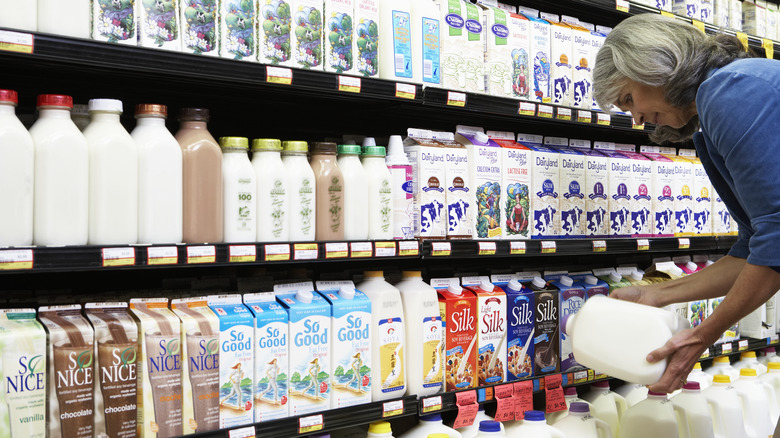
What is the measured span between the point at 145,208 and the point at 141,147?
154mm

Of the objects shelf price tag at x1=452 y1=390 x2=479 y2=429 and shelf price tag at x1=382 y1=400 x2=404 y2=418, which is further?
shelf price tag at x1=452 y1=390 x2=479 y2=429

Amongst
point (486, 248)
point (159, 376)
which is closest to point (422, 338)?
point (486, 248)

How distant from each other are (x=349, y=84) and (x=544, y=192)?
36.0 inches

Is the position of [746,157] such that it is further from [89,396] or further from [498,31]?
[89,396]

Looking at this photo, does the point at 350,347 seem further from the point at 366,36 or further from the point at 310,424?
the point at 366,36

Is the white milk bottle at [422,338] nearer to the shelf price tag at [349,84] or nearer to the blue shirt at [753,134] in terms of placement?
the shelf price tag at [349,84]

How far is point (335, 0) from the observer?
2.00 m

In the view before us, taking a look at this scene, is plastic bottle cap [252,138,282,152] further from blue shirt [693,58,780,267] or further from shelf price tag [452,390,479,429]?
blue shirt [693,58,780,267]

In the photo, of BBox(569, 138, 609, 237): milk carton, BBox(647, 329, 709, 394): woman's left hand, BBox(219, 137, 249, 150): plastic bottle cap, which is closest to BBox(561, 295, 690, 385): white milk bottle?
BBox(647, 329, 709, 394): woman's left hand

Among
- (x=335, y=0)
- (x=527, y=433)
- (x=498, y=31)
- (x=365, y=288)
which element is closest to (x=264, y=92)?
(x=335, y=0)

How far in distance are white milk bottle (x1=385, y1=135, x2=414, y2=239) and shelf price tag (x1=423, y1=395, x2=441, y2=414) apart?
0.51 metres

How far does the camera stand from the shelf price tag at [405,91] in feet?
6.79

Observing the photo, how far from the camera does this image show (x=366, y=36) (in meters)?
2.06

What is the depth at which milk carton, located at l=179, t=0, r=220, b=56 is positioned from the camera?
1747mm
